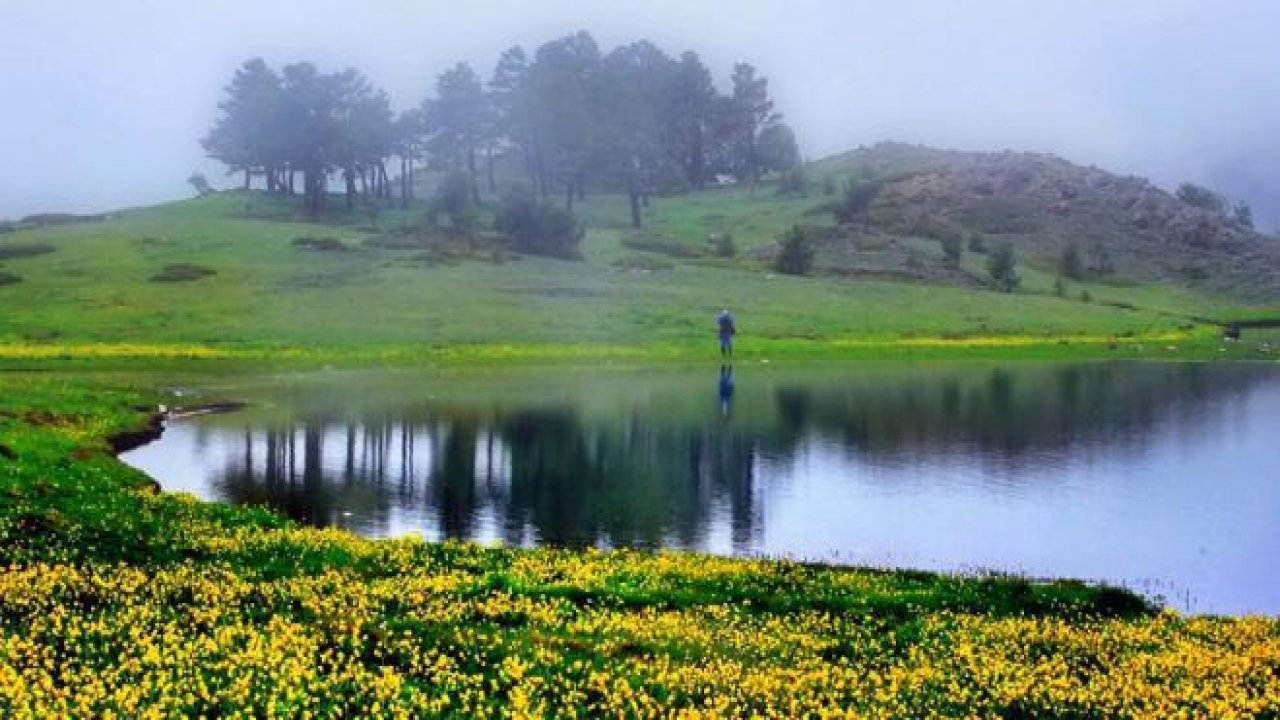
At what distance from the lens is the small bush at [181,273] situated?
115 metres

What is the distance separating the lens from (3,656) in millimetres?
15266

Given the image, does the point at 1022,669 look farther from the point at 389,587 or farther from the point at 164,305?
the point at 164,305

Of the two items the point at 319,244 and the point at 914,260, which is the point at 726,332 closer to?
the point at 319,244

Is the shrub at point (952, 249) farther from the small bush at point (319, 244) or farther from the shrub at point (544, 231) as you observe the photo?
the small bush at point (319, 244)

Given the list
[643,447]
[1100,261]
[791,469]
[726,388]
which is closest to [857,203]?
[1100,261]

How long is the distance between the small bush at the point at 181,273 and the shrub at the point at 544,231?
127 ft

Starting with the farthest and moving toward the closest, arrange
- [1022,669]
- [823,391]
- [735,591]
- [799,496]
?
[823,391] < [799,496] < [735,591] < [1022,669]

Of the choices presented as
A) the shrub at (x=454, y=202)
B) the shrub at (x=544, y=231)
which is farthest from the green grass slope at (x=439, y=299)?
the shrub at (x=454, y=202)

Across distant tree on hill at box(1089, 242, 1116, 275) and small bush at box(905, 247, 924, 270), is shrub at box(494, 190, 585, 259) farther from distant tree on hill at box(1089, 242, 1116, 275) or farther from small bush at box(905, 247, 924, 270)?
distant tree on hill at box(1089, 242, 1116, 275)

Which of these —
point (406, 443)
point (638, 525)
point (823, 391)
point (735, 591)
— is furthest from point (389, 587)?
point (823, 391)

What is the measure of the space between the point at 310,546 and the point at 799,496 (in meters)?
18.4

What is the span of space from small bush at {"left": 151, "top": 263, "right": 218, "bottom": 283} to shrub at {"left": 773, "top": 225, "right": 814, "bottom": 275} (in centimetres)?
6465

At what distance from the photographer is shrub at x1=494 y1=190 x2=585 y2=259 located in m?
146

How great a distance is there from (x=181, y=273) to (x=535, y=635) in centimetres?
10879
